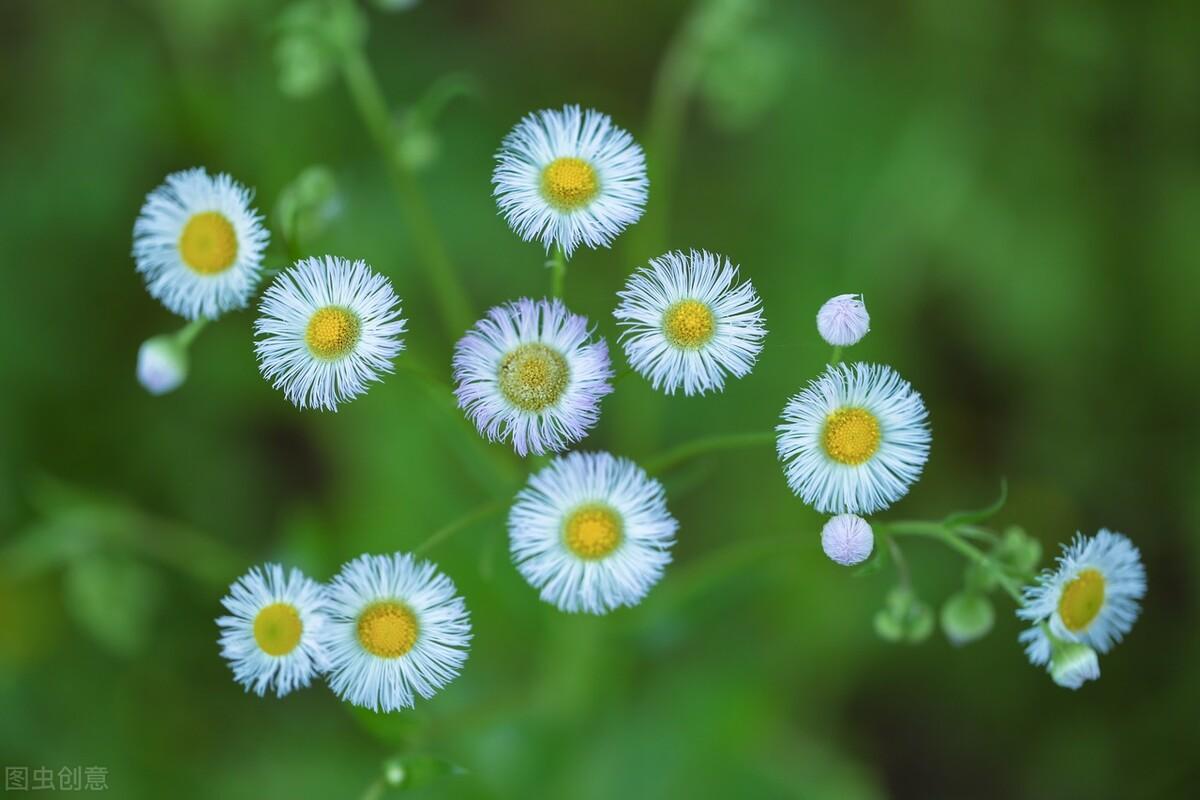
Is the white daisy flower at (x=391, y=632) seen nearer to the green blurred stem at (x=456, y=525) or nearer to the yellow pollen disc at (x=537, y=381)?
the green blurred stem at (x=456, y=525)

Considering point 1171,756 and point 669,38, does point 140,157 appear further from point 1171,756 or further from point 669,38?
point 1171,756

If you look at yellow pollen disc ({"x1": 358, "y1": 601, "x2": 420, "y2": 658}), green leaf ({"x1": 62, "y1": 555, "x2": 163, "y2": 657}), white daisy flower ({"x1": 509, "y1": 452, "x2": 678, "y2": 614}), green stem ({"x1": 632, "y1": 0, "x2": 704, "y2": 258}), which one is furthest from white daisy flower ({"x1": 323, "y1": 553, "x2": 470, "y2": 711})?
green leaf ({"x1": 62, "y1": 555, "x2": 163, "y2": 657})

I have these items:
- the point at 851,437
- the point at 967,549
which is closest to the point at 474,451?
the point at 851,437

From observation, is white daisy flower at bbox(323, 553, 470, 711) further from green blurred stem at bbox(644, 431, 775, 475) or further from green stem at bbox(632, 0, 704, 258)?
green stem at bbox(632, 0, 704, 258)

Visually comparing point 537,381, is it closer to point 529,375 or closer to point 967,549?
point 529,375

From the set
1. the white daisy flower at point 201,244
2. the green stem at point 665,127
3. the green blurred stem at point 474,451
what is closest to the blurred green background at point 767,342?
the green stem at point 665,127

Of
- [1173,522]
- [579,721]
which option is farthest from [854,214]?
[579,721]
